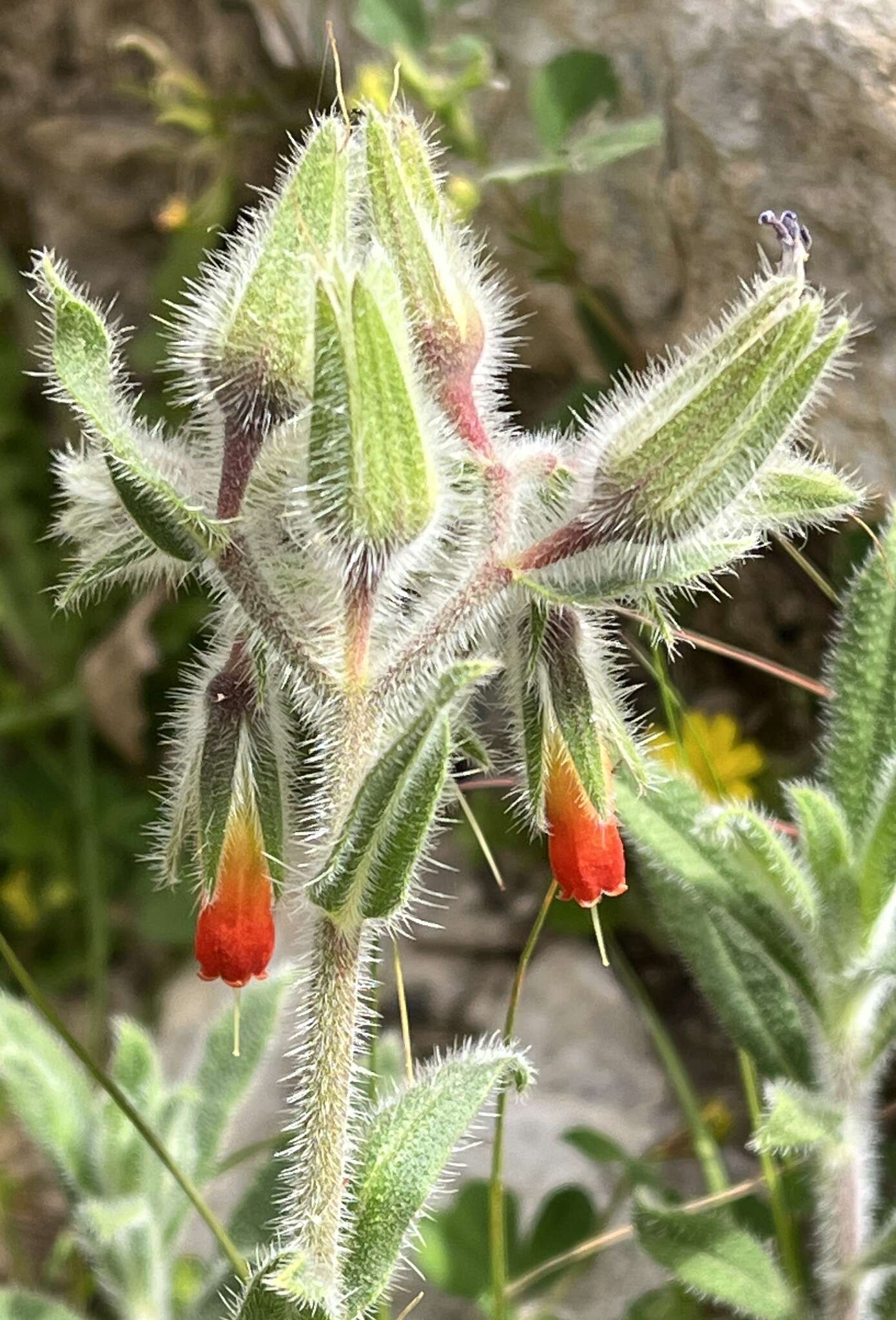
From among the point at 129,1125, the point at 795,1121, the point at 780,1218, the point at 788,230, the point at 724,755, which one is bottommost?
the point at 129,1125

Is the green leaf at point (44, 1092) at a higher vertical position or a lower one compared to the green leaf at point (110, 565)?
lower

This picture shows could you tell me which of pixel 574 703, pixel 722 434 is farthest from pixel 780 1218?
pixel 722 434

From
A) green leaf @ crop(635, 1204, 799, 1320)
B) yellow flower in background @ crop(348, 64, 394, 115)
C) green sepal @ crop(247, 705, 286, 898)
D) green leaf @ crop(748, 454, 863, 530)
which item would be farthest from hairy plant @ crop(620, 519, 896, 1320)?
yellow flower in background @ crop(348, 64, 394, 115)

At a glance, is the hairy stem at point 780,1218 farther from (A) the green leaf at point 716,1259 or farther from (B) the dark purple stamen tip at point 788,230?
(B) the dark purple stamen tip at point 788,230

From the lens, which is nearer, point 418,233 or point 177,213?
point 418,233

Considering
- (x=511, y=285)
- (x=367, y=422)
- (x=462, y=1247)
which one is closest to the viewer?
(x=367, y=422)

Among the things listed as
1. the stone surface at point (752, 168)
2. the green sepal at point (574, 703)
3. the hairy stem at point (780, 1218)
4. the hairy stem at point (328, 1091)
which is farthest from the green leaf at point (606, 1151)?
the stone surface at point (752, 168)

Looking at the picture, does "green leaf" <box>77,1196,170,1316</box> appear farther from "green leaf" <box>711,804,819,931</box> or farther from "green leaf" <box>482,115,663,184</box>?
"green leaf" <box>482,115,663,184</box>

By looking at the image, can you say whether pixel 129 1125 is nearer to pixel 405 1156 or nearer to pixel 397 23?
pixel 405 1156
